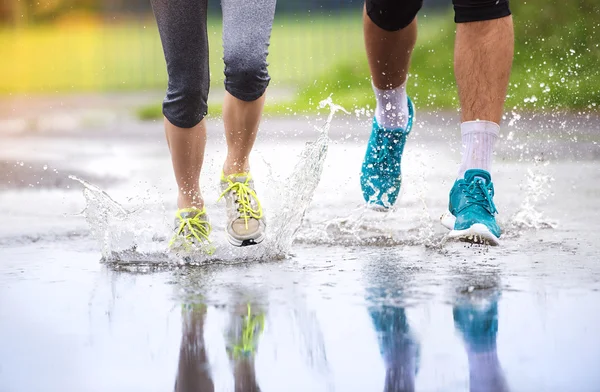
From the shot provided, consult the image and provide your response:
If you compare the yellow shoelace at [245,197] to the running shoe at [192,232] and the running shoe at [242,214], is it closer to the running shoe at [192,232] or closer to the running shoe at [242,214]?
the running shoe at [242,214]

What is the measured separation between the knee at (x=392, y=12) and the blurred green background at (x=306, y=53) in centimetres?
705

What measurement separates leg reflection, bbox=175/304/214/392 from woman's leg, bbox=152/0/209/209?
4.01ft

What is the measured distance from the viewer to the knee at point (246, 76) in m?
4.82

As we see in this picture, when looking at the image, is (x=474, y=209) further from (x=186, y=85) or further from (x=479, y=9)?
(x=186, y=85)

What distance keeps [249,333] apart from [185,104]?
1628 mm

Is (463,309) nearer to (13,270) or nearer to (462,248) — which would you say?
(462,248)

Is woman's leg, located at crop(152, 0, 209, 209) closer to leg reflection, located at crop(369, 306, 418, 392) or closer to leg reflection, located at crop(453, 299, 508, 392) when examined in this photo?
leg reflection, located at crop(369, 306, 418, 392)

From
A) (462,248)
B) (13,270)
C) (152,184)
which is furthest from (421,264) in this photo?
(152,184)

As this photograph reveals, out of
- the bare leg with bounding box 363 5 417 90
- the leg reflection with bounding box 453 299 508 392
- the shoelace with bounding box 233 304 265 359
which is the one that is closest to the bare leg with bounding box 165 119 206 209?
the bare leg with bounding box 363 5 417 90

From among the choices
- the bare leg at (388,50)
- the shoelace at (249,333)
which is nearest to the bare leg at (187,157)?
the bare leg at (388,50)

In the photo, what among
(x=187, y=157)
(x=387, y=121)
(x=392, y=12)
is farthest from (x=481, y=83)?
(x=187, y=157)

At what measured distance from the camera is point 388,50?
18.1 ft

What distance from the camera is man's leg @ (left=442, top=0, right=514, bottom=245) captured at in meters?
4.71

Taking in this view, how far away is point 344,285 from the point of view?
434 centimetres
